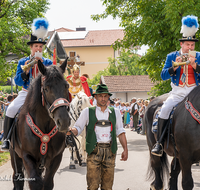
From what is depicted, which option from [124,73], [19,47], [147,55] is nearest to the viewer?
[147,55]

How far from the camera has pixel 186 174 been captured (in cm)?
540

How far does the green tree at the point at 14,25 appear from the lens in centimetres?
1766

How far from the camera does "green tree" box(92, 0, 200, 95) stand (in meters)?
13.0

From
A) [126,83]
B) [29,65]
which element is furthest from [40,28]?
[126,83]

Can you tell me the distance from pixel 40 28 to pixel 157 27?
979cm

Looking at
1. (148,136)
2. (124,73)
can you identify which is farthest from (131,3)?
(124,73)

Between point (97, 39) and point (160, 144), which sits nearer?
point (160, 144)

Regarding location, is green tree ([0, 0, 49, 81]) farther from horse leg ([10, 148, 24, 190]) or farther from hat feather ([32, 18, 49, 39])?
horse leg ([10, 148, 24, 190])

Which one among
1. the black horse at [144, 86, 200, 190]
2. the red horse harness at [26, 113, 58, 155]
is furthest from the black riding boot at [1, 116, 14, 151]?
the black horse at [144, 86, 200, 190]

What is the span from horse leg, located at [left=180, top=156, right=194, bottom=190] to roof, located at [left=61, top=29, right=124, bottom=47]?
218ft

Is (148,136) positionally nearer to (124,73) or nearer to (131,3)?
(131,3)

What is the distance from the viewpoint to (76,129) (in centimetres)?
501

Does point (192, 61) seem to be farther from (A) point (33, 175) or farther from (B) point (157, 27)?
(B) point (157, 27)

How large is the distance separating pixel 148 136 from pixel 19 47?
13.0 metres
